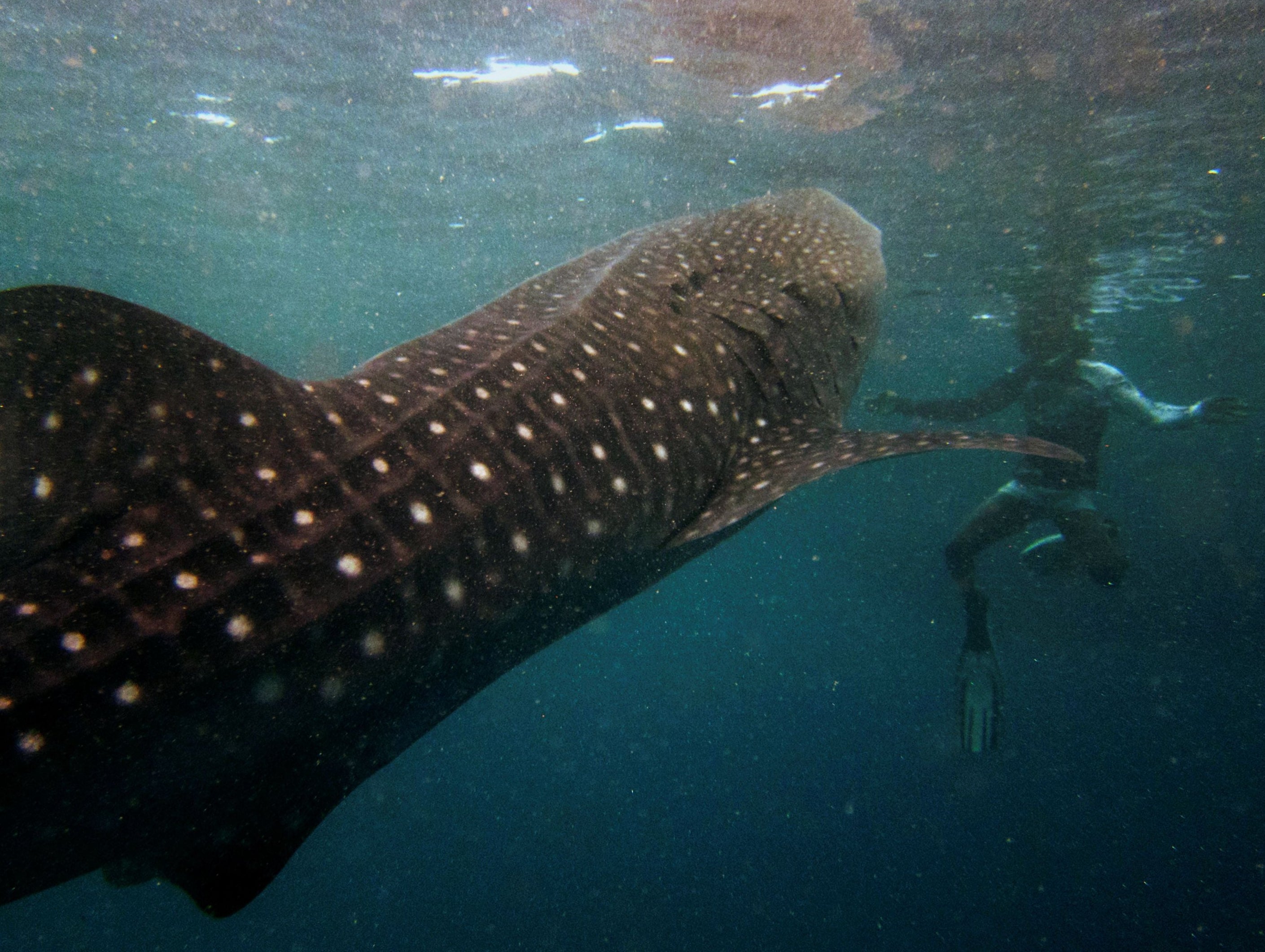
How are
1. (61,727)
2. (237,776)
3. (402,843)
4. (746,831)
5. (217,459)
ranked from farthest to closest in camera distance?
(746,831), (402,843), (217,459), (237,776), (61,727)

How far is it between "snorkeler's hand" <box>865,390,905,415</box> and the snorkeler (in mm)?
22

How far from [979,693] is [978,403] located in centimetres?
687

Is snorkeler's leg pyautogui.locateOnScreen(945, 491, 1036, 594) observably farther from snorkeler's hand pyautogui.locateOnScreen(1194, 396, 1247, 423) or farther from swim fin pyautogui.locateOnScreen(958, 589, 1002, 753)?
snorkeler's hand pyautogui.locateOnScreen(1194, 396, 1247, 423)

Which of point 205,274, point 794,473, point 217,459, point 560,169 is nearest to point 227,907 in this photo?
point 217,459

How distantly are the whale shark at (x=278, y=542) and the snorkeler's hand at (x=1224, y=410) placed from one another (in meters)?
9.29

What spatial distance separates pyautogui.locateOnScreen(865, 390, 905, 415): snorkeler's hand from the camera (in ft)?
34.4

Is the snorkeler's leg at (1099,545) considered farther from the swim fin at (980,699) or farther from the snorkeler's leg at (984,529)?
the swim fin at (980,699)

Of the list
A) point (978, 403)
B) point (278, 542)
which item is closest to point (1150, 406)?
point (978, 403)

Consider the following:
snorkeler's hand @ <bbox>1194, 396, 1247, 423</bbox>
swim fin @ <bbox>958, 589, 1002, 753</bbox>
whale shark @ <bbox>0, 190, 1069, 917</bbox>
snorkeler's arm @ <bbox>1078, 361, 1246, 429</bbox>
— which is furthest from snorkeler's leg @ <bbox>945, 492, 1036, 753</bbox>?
whale shark @ <bbox>0, 190, 1069, 917</bbox>

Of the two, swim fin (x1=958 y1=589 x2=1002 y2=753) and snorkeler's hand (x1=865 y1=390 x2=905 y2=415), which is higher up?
snorkeler's hand (x1=865 y1=390 x2=905 y2=415)

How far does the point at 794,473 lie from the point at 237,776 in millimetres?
2351

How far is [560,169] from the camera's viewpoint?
18.2 meters

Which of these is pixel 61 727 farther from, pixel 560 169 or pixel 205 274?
pixel 205 274

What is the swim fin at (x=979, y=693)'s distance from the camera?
8.82 m
